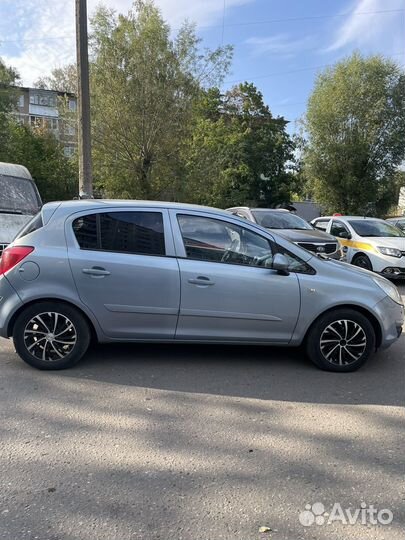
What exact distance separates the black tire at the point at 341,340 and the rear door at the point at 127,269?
4.80ft

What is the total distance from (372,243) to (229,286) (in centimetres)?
748

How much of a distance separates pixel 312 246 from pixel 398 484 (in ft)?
25.5

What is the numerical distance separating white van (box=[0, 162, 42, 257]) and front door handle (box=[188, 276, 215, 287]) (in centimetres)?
492

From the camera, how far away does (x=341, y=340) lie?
15.9 ft

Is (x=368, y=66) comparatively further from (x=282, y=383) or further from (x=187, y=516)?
(x=187, y=516)

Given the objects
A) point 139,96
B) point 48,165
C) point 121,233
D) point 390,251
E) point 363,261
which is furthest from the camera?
point 48,165

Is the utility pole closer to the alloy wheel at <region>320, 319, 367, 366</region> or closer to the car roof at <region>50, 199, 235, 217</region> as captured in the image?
the car roof at <region>50, 199, 235, 217</region>

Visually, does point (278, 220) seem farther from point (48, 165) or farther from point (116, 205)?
point (48, 165)

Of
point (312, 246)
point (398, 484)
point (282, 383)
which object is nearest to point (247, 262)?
point (282, 383)

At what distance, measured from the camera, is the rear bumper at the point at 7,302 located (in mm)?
4590

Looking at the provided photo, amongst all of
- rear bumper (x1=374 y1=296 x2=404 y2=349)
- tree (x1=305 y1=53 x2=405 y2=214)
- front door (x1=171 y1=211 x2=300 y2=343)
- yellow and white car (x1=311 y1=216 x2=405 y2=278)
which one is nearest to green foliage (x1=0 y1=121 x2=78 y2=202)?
tree (x1=305 y1=53 x2=405 y2=214)

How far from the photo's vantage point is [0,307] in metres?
4.64

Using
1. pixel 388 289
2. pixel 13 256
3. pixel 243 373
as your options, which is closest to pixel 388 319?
pixel 388 289

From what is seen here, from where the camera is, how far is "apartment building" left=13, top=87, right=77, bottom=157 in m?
22.5
